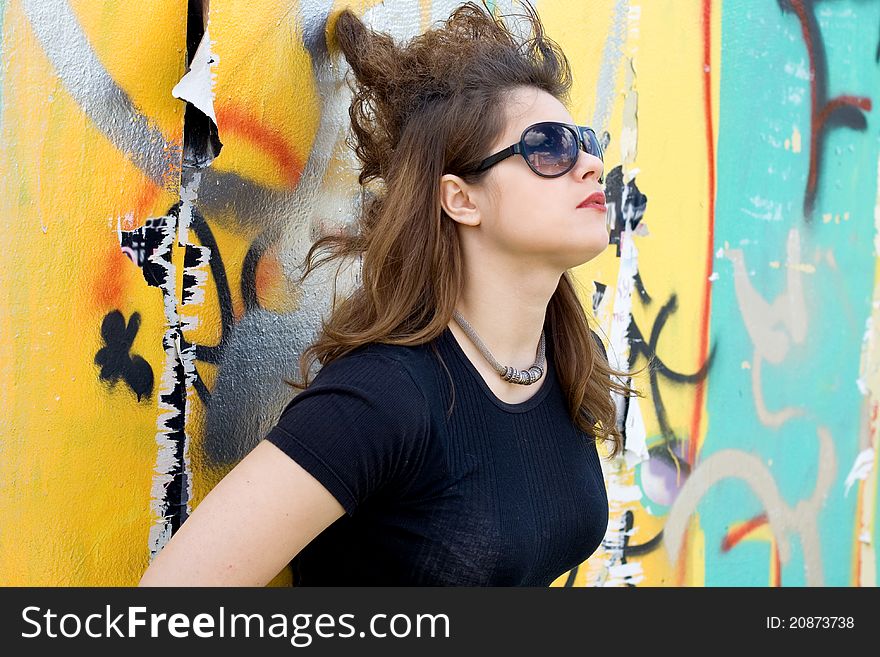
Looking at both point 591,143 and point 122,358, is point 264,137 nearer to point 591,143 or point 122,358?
point 122,358

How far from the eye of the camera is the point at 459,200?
6.02 ft

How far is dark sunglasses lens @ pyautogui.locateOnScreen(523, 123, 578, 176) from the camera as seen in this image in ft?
5.81

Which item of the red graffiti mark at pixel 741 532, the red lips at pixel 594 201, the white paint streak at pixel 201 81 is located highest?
the white paint streak at pixel 201 81

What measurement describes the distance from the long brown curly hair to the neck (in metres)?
0.05

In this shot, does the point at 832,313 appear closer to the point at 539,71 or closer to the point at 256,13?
the point at 539,71

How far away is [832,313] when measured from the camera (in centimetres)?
313

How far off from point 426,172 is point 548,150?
26 centimetres

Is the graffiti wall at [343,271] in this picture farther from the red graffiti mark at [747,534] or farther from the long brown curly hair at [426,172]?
the long brown curly hair at [426,172]

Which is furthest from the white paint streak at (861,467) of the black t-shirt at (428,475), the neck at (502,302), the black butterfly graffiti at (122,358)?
the black butterfly graffiti at (122,358)

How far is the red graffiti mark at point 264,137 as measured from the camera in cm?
196

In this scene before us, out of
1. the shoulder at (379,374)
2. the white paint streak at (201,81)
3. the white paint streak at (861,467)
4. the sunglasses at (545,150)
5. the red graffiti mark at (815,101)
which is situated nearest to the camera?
the shoulder at (379,374)

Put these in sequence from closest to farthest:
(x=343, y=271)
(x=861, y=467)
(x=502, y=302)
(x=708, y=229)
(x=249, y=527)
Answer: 1. (x=249, y=527)
2. (x=502, y=302)
3. (x=343, y=271)
4. (x=708, y=229)
5. (x=861, y=467)

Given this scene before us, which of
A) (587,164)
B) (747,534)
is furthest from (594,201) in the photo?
(747,534)

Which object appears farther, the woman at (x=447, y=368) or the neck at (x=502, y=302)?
the neck at (x=502, y=302)
